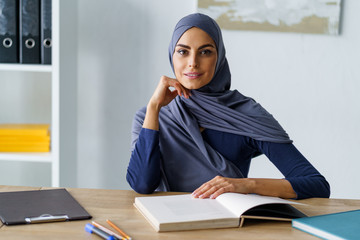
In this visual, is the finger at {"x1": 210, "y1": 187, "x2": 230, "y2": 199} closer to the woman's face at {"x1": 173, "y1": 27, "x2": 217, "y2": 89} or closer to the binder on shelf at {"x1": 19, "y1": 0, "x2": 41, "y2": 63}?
the woman's face at {"x1": 173, "y1": 27, "x2": 217, "y2": 89}

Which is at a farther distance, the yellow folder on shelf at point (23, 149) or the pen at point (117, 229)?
the yellow folder on shelf at point (23, 149)

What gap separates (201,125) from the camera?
1.85 metres

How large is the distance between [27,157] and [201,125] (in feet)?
3.39

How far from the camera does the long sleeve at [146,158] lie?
1.69 meters

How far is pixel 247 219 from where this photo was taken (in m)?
1.28

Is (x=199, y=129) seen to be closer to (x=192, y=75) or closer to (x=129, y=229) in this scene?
(x=192, y=75)

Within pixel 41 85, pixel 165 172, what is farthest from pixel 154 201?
pixel 41 85

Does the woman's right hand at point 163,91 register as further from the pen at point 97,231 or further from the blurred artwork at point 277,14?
the blurred artwork at point 277,14

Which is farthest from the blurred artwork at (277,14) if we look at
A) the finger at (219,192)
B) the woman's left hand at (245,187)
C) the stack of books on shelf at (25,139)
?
the finger at (219,192)

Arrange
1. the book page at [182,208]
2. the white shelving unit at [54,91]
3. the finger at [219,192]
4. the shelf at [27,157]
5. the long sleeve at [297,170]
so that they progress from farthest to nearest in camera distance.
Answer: the shelf at [27,157] < the white shelving unit at [54,91] < the long sleeve at [297,170] < the finger at [219,192] < the book page at [182,208]

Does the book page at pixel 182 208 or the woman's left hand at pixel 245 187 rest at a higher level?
the woman's left hand at pixel 245 187

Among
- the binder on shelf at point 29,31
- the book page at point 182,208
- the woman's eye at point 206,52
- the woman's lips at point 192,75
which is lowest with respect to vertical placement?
the book page at point 182,208

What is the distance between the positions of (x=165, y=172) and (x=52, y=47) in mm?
932

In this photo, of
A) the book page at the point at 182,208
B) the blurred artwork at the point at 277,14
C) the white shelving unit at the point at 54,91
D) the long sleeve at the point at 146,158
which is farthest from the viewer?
the blurred artwork at the point at 277,14
